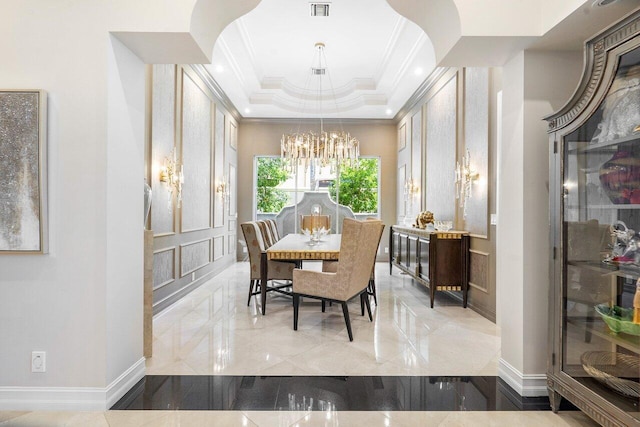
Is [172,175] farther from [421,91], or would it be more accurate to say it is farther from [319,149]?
[421,91]

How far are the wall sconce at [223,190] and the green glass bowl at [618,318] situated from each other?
5.98m

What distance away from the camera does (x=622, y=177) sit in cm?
174

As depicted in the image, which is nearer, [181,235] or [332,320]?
[332,320]

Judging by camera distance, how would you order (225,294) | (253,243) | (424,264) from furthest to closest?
(225,294)
(424,264)
(253,243)

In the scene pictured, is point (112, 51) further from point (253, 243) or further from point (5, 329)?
point (253, 243)

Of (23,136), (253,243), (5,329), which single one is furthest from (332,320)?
(23,136)

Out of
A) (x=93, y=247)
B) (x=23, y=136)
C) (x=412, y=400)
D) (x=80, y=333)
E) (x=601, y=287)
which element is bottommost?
(x=412, y=400)

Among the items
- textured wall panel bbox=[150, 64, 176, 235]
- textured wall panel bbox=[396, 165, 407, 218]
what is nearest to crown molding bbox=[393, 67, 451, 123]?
textured wall panel bbox=[396, 165, 407, 218]

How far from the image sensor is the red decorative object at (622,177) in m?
1.66

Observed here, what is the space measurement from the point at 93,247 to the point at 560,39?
2.93 metres

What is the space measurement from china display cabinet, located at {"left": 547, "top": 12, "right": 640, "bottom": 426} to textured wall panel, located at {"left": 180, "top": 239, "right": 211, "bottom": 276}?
4.27m

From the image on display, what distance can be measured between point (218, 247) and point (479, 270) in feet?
14.9

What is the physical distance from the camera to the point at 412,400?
2270 mm

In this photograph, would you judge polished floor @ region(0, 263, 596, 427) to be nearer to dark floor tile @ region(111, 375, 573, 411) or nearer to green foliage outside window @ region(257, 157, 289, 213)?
dark floor tile @ region(111, 375, 573, 411)
